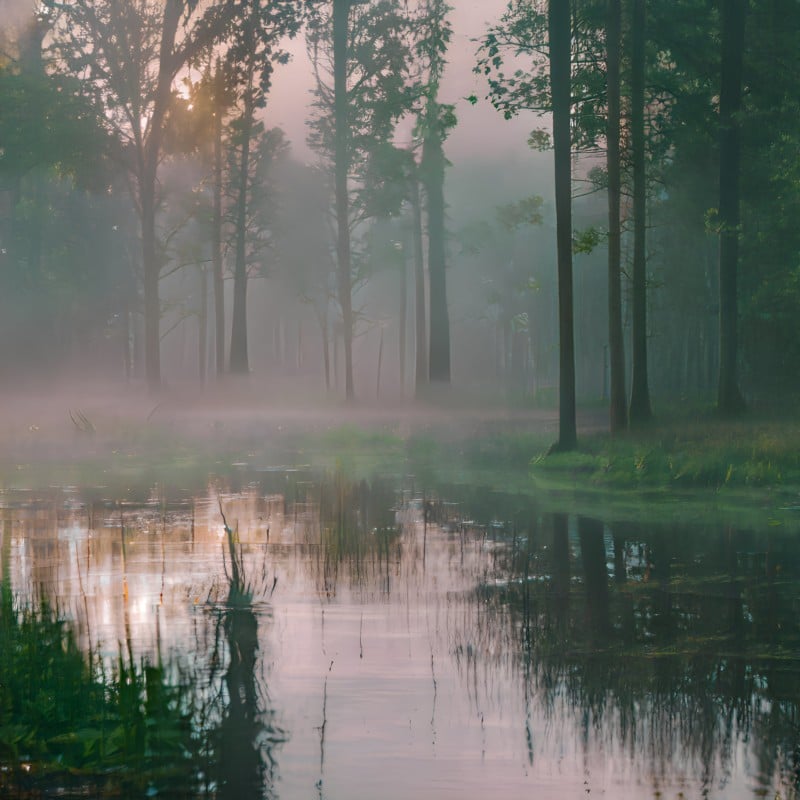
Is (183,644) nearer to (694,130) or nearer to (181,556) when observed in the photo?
(181,556)

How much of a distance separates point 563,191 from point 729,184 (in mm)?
7081

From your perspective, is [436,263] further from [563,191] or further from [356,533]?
[356,533]

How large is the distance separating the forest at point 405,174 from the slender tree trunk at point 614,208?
0.05m

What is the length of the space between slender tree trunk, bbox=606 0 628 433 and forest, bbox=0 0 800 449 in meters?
0.05

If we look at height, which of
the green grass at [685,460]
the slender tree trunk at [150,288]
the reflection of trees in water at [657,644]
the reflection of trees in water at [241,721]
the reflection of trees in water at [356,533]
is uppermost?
the slender tree trunk at [150,288]

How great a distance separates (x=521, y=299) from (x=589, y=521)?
7298 centimetres

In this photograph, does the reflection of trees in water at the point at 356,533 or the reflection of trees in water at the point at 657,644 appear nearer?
the reflection of trees in water at the point at 657,644

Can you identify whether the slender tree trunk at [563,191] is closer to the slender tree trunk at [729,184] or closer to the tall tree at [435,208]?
the slender tree trunk at [729,184]

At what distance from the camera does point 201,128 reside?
3709cm

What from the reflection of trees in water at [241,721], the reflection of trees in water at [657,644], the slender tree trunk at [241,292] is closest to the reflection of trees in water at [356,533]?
the reflection of trees in water at [657,644]

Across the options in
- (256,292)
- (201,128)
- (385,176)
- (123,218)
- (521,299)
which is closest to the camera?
(201,128)

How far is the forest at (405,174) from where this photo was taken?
26.2 metres

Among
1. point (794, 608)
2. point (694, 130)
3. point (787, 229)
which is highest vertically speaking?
point (694, 130)

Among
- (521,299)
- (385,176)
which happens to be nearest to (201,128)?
(385,176)
